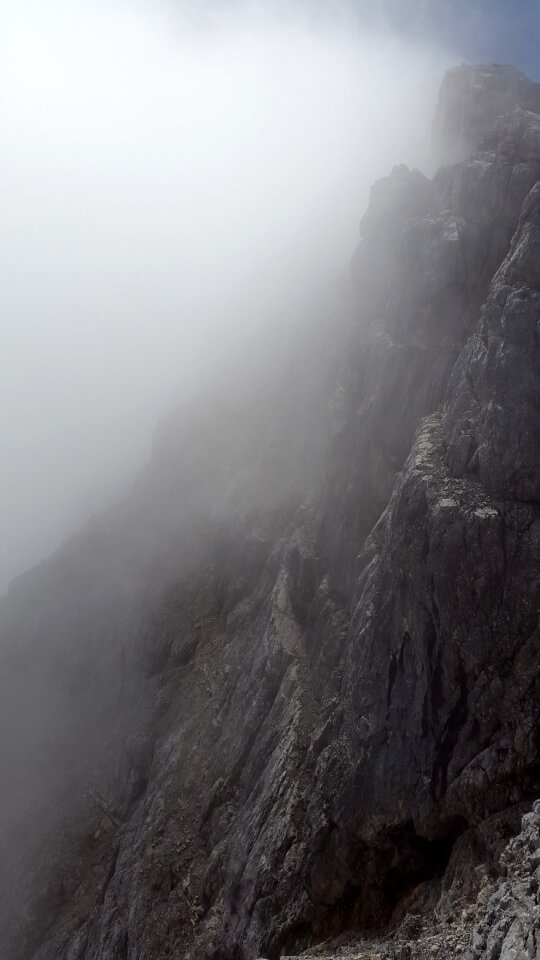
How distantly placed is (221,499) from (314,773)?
32317 millimetres

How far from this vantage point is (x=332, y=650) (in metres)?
40.7

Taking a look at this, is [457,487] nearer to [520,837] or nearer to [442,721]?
[442,721]

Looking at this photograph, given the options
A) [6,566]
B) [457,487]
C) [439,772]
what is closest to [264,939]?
[439,772]

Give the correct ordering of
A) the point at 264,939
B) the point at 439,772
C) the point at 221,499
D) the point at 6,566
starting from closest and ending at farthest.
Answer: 1. the point at 439,772
2. the point at 264,939
3. the point at 221,499
4. the point at 6,566

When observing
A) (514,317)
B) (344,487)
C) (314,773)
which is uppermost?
(514,317)

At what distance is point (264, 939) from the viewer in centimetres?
3175

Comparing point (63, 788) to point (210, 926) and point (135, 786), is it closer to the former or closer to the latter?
point (135, 786)

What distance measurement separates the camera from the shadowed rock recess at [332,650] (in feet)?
95.8

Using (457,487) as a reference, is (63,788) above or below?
below

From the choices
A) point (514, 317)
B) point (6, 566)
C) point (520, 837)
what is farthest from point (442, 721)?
point (6, 566)

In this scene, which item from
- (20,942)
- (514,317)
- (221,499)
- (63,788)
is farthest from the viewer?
(221,499)

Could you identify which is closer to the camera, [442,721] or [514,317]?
[442,721]

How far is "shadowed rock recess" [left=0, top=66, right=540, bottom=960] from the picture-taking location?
1150 inches

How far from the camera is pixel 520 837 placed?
2244 cm
